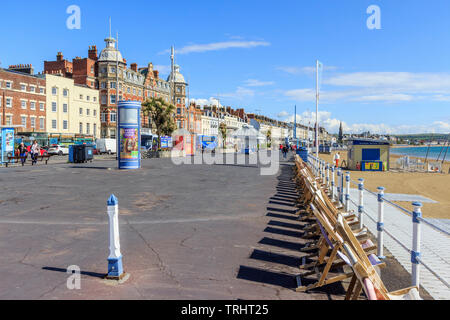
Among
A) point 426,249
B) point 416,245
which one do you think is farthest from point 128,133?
point 416,245

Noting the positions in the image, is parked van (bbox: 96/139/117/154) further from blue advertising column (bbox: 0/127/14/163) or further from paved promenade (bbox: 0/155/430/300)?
paved promenade (bbox: 0/155/430/300)

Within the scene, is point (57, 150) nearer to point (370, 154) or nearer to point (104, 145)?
point (104, 145)

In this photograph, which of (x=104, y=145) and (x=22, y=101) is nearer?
(x=22, y=101)

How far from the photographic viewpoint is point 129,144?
2255 centimetres

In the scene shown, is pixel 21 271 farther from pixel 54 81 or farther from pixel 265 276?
pixel 54 81

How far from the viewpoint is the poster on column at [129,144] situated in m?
22.2

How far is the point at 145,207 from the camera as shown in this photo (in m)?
10.4

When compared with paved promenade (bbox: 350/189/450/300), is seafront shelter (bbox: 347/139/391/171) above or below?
above

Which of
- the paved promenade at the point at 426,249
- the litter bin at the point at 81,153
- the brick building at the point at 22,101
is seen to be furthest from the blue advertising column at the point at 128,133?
the brick building at the point at 22,101

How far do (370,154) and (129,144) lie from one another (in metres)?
20.3

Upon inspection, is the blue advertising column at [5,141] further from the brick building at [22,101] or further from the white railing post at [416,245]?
the white railing post at [416,245]

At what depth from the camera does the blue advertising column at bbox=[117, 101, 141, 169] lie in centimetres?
2217

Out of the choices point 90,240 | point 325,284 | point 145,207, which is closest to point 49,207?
point 145,207

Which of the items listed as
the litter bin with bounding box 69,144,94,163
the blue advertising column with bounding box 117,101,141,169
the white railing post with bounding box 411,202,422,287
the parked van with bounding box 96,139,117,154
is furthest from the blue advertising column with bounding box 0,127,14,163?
the white railing post with bounding box 411,202,422,287
